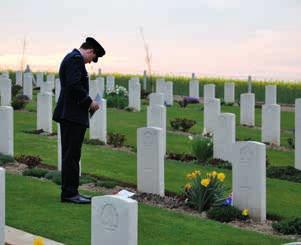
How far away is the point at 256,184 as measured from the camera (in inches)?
361

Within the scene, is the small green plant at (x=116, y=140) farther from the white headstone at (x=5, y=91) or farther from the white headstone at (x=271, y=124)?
the white headstone at (x=5, y=91)

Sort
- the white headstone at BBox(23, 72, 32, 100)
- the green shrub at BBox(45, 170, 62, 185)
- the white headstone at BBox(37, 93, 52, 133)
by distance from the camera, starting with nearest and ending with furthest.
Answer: the green shrub at BBox(45, 170, 62, 185) < the white headstone at BBox(37, 93, 52, 133) < the white headstone at BBox(23, 72, 32, 100)

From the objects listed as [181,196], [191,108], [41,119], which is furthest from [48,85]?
[181,196]

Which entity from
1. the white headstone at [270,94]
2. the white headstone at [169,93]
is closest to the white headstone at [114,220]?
the white headstone at [270,94]

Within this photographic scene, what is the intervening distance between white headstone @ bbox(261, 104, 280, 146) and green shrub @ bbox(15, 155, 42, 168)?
630 centimetres

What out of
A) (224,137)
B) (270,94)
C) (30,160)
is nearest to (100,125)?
(30,160)

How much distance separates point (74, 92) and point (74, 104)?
18cm

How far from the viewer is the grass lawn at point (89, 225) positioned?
25.3 ft

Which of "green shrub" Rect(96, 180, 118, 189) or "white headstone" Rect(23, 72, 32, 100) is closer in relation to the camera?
"green shrub" Rect(96, 180, 118, 189)

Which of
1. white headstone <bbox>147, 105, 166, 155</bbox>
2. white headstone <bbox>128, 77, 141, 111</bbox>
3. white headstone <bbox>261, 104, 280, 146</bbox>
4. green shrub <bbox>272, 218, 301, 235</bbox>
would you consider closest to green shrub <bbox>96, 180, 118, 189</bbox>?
green shrub <bbox>272, 218, 301, 235</bbox>

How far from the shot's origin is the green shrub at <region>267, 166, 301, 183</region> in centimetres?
1247

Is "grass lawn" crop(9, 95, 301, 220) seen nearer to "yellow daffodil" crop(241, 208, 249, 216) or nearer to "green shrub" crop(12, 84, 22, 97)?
"yellow daffodil" crop(241, 208, 249, 216)

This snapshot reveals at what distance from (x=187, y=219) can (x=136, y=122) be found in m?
12.1

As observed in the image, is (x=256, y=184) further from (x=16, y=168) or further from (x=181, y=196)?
(x=16, y=168)
